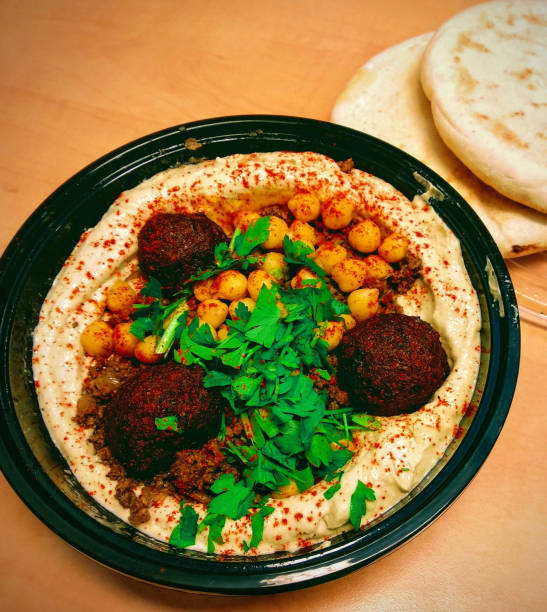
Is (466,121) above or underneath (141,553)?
above

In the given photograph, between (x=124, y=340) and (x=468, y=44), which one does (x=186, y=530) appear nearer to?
(x=124, y=340)

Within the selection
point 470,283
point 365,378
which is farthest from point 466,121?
point 365,378

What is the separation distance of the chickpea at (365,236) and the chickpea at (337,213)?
70mm

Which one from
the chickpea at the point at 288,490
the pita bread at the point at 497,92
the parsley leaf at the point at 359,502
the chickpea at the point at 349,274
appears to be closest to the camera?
the parsley leaf at the point at 359,502

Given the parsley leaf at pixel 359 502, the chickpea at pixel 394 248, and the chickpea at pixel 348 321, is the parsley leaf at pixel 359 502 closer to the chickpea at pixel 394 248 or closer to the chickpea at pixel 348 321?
the chickpea at pixel 348 321

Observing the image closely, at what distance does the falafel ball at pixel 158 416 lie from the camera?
185 centimetres

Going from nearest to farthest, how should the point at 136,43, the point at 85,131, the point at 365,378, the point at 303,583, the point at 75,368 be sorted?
the point at 303,583 < the point at 365,378 < the point at 75,368 < the point at 85,131 < the point at 136,43

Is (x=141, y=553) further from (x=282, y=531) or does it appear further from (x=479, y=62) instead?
(x=479, y=62)

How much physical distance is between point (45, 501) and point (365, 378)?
4.38 feet

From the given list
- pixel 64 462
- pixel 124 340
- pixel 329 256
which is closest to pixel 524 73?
pixel 329 256

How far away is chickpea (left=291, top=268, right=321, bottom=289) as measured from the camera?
7.08 ft

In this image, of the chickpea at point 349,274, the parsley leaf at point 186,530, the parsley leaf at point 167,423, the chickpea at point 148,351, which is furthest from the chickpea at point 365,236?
the parsley leaf at point 186,530

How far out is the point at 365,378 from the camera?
6.38 feet

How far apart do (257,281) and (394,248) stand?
67cm
